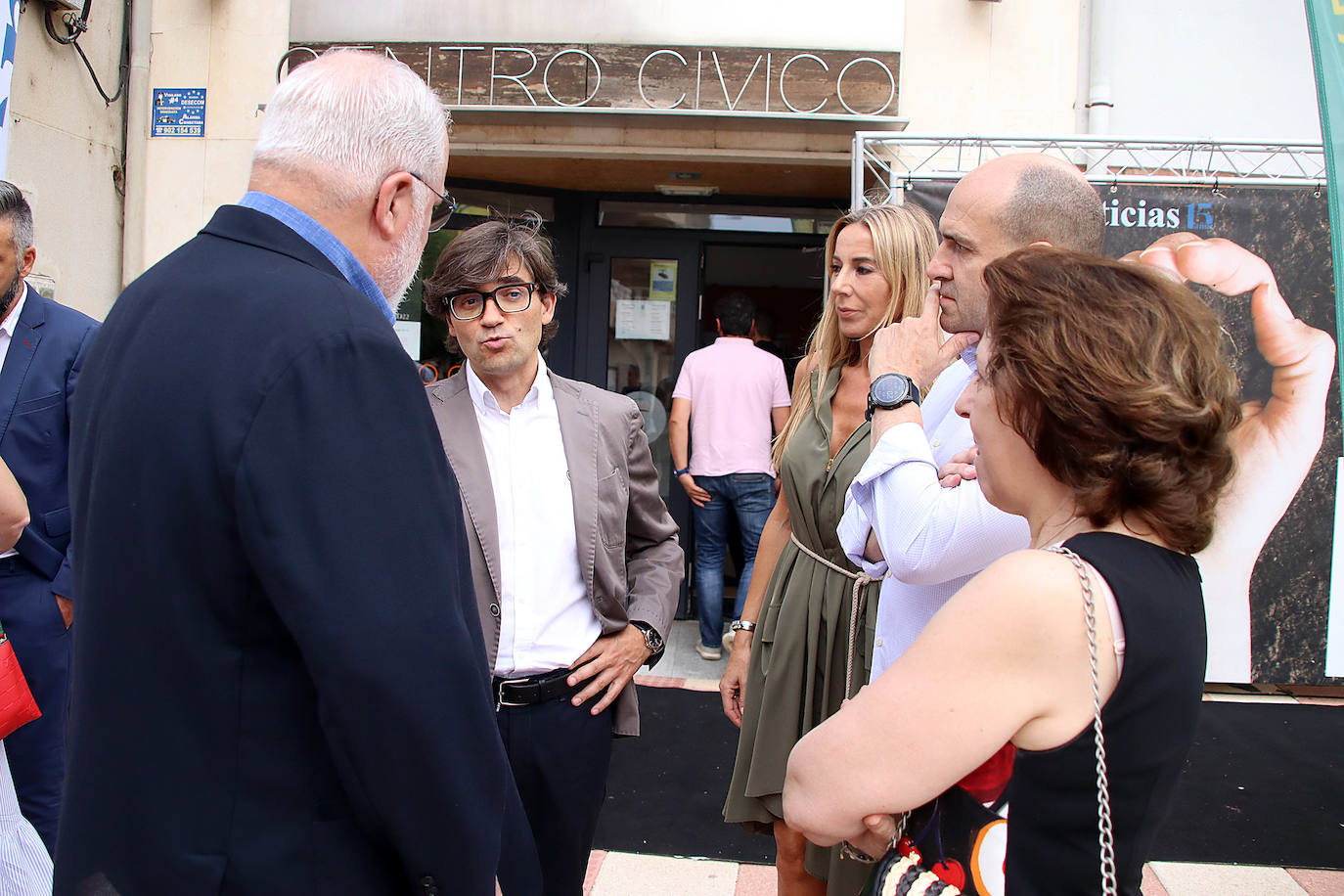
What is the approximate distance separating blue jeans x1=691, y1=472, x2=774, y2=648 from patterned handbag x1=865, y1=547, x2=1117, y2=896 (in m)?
4.51

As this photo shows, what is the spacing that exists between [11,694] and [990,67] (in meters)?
5.14

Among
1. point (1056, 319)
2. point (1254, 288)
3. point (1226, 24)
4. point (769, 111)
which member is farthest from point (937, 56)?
point (1056, 319)

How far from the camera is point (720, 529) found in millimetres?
5930

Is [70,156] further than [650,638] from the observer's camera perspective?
Yes

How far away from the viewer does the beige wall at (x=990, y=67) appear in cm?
526

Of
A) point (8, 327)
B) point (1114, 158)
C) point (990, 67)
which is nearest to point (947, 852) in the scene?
point (8, 327)

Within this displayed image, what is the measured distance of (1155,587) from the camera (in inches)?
43.6

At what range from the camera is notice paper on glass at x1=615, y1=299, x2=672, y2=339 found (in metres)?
6.59

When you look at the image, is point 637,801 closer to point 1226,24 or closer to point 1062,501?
point 1062,501

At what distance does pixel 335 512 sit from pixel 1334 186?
237 cm

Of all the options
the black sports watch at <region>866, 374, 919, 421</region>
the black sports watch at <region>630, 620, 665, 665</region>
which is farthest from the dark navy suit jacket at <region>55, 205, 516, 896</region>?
the black sports watch at <region>630, 620, 665, 665</region>

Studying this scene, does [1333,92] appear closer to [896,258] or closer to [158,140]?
[896,258]

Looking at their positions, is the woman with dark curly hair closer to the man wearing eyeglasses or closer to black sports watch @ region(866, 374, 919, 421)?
black sports watch @ region(866, 374, 919, 421)

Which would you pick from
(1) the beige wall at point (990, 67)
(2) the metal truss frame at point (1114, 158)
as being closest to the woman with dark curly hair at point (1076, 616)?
(2) the metal truss frame at point (1114, 158)
